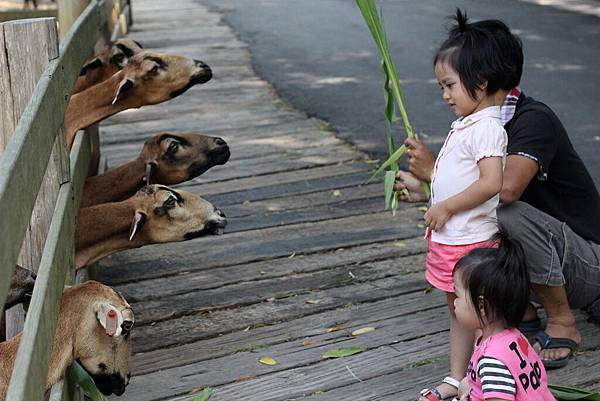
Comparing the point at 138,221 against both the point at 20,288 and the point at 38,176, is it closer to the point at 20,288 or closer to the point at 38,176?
the point at 20,288

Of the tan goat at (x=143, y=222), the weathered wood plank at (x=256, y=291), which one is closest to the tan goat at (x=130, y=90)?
the tan goat at (x=143, y=222)

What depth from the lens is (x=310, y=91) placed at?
10.1 m

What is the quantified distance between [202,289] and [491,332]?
7.03ft

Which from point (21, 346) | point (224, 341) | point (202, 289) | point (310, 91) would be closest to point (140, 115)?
point (310, 91)

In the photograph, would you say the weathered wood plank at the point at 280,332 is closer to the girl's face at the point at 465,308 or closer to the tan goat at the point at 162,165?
the tan goat at the point at 162,165

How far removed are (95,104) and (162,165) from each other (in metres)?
0.46

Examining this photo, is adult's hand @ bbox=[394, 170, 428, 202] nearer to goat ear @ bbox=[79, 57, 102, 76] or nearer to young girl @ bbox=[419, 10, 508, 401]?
young girl @ bbox=[419, 10, 508, 401]

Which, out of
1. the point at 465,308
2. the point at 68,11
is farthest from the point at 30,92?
the point at 68,11

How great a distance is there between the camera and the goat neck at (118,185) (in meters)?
5.23

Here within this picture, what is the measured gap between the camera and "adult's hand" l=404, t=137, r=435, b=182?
4066 mm

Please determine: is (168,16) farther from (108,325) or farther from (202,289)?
(108,325)

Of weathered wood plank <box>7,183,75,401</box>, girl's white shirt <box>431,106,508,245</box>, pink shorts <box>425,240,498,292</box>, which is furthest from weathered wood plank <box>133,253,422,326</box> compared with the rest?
girl's white shirt <box>431,106,508,245</box>

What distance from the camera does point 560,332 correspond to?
14.0 feet

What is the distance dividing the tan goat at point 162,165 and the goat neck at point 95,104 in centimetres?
29
